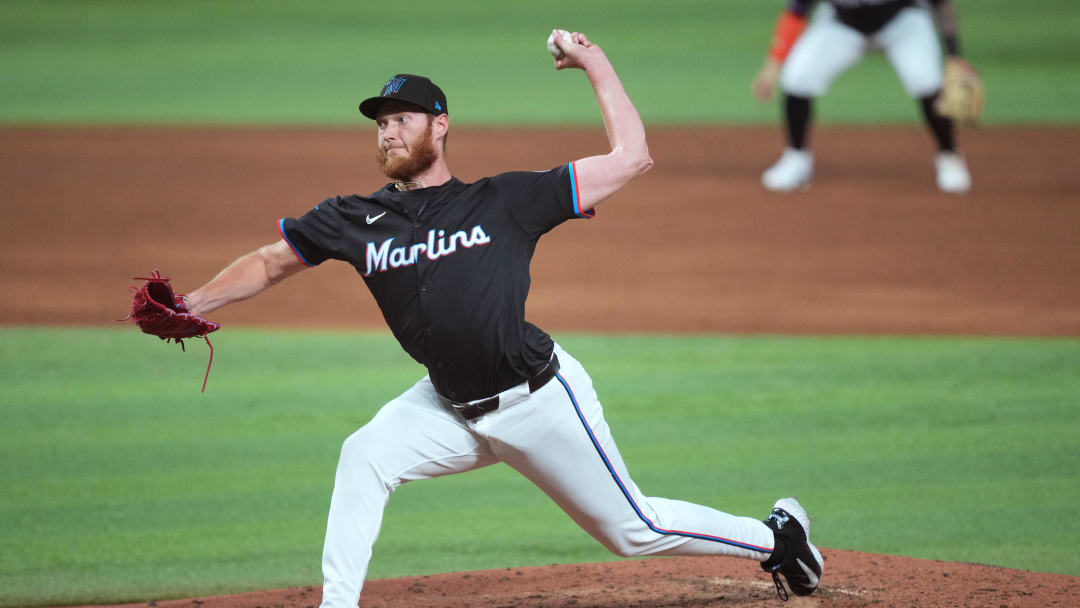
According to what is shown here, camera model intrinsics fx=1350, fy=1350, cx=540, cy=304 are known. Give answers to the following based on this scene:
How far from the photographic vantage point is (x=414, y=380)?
7.35 meters

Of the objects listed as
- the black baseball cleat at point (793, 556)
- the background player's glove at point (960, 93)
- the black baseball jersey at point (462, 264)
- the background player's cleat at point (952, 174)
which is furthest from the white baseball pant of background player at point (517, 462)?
the background player's cleat at point (952, 174)

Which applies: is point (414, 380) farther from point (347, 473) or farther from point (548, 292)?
point (347, 473)

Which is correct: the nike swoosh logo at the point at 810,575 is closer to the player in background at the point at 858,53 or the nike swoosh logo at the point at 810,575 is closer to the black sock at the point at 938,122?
the player in background at the point at 858,53

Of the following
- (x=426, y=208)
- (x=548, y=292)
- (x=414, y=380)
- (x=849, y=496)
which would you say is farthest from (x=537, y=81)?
(x=426, y=208)

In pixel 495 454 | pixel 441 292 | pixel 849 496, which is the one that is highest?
pixel 441 292

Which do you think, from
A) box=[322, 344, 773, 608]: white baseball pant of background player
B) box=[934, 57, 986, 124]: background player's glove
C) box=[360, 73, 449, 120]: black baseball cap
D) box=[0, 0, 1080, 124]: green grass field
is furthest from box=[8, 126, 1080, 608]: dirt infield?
box=[0, 0, 1080, 124]: green grass field

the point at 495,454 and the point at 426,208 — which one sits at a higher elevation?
the point at 426,208

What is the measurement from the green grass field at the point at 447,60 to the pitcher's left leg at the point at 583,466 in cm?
1308

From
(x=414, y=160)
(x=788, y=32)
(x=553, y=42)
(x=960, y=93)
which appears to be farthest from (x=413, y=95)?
(x=788, y=32)

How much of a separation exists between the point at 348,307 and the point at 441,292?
17.8 ft

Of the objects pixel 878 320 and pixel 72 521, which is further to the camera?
pixel 878 320

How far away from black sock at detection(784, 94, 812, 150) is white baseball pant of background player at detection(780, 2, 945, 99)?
0.07 meters

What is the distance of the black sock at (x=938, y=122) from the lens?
11539 millimetres

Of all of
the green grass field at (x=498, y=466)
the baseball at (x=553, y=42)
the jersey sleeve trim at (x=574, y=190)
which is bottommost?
the green grass field at (x=498, y=466)
